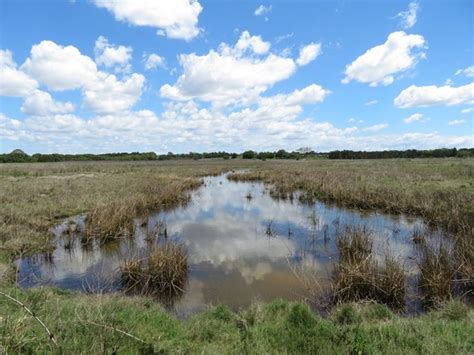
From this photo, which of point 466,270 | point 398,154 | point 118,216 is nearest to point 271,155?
point 398,154

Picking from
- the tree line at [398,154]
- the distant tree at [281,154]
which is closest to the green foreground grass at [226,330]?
the tree line at [398,154]

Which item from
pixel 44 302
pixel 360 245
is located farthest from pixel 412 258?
pixel 44 302

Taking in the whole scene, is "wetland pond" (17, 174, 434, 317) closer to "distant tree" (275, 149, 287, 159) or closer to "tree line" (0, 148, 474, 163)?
"tree line" (0, 148, 474, 163)

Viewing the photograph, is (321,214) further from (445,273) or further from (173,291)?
(173,291)

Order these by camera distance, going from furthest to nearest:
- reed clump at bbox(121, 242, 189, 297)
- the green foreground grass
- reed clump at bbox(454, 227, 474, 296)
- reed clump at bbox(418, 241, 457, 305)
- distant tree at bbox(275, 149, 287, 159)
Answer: distant tree at bbox(275, 149, 287, 159) → reed clump at bbox(121, 242, 189, 297) → reed clump at bbox(454, 227, 474, 296) → reed clump at bbox(418, 241, 457, 305) → the green foreground grass

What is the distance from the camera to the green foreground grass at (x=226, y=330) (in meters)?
3.67

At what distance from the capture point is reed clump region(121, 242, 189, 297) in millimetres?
7223

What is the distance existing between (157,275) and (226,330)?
10.7 feet

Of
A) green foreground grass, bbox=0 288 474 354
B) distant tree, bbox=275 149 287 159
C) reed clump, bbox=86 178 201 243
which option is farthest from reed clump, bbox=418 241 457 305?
distant tree, bbox=275 149 287 159

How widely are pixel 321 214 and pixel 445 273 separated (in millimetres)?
9145

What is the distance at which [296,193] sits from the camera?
2325 cm

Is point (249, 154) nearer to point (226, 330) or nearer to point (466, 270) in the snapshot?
point (466, 270)

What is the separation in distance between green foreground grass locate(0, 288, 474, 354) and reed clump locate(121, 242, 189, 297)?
1733mm

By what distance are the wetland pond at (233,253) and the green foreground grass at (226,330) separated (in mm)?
1221
